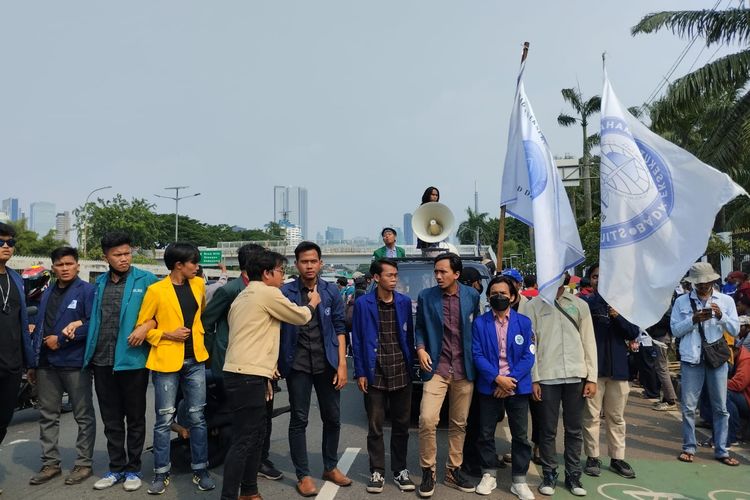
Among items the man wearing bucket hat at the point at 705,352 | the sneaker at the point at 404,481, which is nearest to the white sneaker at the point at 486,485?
the sneaker at the point at 404,481

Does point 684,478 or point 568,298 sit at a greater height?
point 568,298

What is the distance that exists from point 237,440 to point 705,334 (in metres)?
4.59

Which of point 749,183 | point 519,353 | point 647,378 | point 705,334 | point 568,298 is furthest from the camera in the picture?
point 749,183

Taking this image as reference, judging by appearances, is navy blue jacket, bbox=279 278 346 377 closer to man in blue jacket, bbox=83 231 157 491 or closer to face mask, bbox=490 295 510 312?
man in blue jacket, bbox=83 231 157 491

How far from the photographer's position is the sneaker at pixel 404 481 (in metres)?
4.80

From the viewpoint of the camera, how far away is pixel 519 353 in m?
4.84

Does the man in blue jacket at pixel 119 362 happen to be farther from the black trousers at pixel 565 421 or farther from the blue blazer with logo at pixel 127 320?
the black trousers at pixel 565 421

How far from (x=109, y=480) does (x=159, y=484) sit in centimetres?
47

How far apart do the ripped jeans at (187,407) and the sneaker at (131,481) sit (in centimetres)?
20

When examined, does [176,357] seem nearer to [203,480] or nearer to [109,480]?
[203,480]

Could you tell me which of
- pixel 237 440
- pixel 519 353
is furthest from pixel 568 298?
pixel 237 440

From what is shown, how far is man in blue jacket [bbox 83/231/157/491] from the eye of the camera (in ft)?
16.1

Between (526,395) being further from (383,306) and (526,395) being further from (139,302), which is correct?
(139,302)

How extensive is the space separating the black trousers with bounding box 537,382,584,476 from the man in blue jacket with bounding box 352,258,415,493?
3.78 ft
